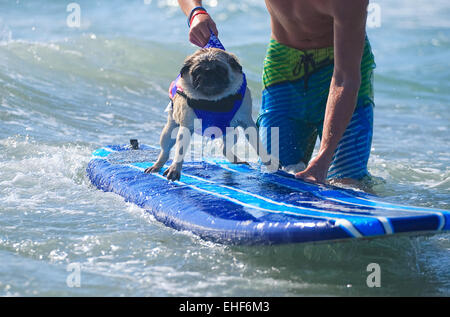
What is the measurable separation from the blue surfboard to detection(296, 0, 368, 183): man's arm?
247 mm

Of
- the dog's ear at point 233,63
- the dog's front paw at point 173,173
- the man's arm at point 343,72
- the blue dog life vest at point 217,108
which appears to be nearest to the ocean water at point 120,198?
the dog's front paw at point 173,173

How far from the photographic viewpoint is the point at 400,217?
3275 millimetres

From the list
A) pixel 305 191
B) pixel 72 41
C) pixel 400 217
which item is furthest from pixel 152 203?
pixel 72 41

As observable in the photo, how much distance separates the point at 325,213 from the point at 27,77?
29.2 ft

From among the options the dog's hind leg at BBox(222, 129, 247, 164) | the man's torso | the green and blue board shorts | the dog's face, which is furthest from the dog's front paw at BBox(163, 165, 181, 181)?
the man's torso

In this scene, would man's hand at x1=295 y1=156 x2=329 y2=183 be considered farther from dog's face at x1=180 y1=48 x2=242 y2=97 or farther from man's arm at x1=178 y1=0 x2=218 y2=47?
man's arm at x1=178 y1=0 x2=218 y2=47

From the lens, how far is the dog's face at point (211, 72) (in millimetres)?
4316

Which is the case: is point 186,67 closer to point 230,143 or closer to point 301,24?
Answer: point 230,143

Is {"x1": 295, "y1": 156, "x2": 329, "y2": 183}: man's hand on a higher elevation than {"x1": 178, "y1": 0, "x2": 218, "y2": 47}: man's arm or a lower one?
lower

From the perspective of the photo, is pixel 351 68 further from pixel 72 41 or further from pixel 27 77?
pixel 72 41

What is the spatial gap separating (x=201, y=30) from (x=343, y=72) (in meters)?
1.17

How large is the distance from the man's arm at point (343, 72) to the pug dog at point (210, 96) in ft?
2.17

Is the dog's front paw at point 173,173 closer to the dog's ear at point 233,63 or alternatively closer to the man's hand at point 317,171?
the dog's ear at point 233,63

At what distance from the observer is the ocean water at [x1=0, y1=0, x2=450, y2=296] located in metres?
3.48
